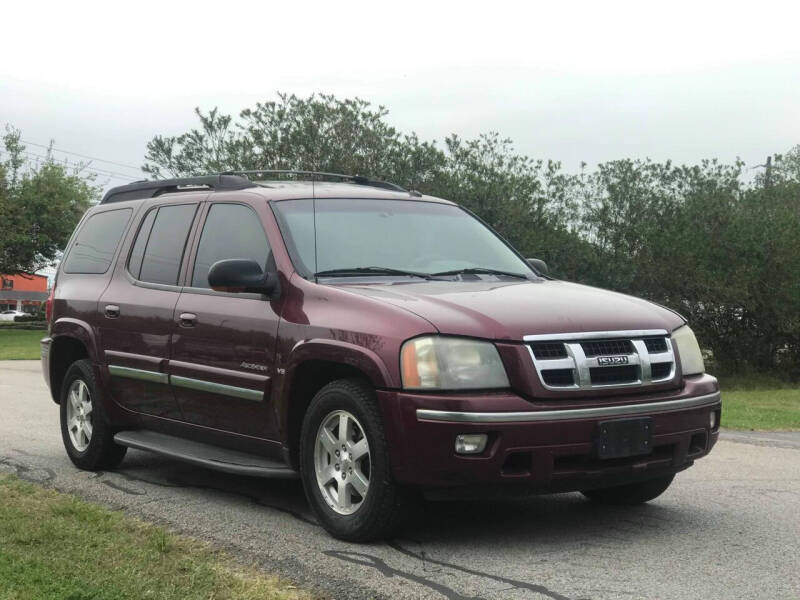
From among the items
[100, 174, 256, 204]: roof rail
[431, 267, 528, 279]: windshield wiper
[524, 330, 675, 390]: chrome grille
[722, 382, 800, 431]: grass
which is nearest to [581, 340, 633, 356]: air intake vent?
[524, 330, 675, 390]: chrome grille

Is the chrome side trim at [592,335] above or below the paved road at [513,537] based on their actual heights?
above

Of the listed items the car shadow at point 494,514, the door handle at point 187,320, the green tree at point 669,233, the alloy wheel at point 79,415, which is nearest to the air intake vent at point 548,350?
the car shadow at point 494,514

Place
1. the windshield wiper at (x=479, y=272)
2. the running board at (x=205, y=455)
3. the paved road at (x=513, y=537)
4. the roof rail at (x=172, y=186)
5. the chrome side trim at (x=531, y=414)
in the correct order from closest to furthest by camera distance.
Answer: the paved road at (x=513, y=537)
the chrome side trim at (x=531, y=414)
the running board at (x=205, y=455)
the windshield wiper at (x=479, y=272)
the roof rail at (x=172, y=186)

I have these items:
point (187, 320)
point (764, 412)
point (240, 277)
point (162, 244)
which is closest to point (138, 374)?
point (187, 320)

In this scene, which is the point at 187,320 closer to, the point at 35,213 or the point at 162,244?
the point at 162,244

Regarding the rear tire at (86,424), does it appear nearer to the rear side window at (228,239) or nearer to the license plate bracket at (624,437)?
the rear side window at (228,239)

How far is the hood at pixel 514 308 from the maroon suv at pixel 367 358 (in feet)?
0.05

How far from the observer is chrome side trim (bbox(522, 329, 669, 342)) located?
5.13 metres

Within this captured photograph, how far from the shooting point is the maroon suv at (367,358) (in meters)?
5.05

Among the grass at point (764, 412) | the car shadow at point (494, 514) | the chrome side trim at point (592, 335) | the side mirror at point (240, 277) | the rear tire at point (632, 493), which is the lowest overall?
the grass at point (764, 412)

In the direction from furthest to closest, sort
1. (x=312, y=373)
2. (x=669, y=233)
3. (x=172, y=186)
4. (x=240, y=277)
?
1. (x=669, y=233)
2. (x=172, y=186)
3. (x=240, y=277)
4. (x=312, y=373)

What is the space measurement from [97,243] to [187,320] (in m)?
2.00

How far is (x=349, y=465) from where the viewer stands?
17.7 feet

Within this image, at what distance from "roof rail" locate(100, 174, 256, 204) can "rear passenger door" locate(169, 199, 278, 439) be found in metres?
0.20
